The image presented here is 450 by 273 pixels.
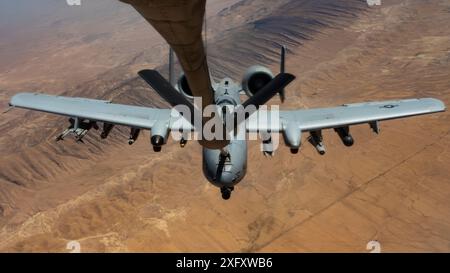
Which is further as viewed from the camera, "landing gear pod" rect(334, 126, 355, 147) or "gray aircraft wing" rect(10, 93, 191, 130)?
"landing gear pod" rect(334, 126, 355, 147)

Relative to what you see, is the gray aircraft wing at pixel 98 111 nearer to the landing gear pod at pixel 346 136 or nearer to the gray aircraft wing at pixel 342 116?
the gray aircraft wing at pixel 342 116

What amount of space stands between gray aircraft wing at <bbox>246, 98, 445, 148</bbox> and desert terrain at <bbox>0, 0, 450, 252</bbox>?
21.5 ft

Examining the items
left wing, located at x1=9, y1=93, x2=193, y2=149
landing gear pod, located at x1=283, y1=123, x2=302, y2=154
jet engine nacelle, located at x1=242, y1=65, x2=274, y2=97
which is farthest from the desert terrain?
→ jet engine nacelle, located at x1=242, y1=65, x2=274, y2=97

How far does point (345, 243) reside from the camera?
1980 cm

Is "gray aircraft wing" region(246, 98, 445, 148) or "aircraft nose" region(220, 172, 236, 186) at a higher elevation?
"gray aircraft wing" region(246, 98, 445, 148)

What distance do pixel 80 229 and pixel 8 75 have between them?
2371 inches

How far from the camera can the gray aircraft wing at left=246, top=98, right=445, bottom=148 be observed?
16875 millimetres

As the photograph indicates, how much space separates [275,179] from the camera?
81.7ft

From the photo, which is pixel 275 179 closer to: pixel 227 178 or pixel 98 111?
pixel 227 178

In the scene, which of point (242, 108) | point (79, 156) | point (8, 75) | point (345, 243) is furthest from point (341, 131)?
point (8, 75)

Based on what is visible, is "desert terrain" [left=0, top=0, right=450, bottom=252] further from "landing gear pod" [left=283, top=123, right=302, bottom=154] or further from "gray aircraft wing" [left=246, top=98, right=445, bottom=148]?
"landing gear pod" [left=283, top=123, right=302, bottom=154]

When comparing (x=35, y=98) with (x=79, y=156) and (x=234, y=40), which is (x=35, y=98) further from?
(x=234, y=40)

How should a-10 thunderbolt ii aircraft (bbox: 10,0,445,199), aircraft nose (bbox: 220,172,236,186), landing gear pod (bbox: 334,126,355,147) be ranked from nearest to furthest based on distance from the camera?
1. a-10 thunderbolt ii aircraft (bbox: 10,0,445,199)
2. aircraft nose (bbox: 220,172,236,186)
3. landing gear pod (bbox: 334,126,355,147)

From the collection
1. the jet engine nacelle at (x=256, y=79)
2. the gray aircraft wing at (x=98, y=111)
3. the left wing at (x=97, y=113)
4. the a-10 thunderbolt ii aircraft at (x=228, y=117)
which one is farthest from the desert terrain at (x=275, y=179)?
the jet engine nacelle at (x=256, y=79)
